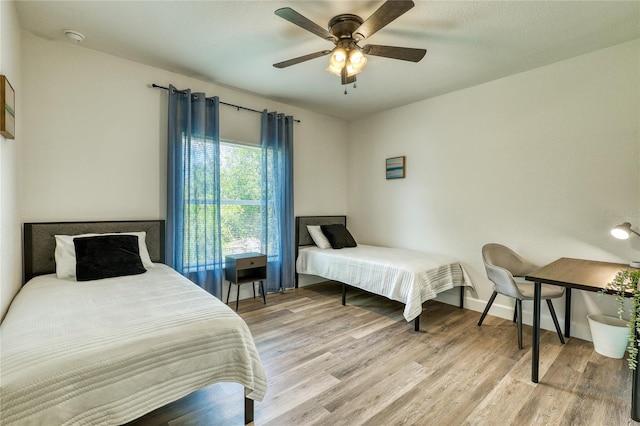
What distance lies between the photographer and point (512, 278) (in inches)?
97.9

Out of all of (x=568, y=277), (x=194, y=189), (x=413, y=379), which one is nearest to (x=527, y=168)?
(x=568, y=277)

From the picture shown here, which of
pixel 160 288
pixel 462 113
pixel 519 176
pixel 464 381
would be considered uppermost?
pixel 462 113

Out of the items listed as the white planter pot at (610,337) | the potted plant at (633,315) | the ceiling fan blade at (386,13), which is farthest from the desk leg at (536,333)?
the ceiling fan blade at (386,13)

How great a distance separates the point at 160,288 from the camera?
2.13m

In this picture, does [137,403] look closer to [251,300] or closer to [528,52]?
[251,300]

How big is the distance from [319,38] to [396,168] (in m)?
2.25

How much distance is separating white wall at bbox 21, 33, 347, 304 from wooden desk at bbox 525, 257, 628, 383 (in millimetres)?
3513

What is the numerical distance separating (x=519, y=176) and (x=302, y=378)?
2.98 meters

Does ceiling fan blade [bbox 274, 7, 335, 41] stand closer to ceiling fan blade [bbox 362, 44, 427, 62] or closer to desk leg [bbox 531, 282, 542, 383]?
ceiling fan blade [bbox 362, 44, 427, 62]

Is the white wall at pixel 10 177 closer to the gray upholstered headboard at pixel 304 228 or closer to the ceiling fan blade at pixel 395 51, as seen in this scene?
the ceiling fan blade at pixel 395 51

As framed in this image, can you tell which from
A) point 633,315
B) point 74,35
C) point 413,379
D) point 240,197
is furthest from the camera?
point 240,197

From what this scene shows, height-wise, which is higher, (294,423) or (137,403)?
(137,403)

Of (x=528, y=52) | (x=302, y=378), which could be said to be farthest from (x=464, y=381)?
(x=528, y=52)

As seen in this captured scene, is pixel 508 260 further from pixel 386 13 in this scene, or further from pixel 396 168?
pixel 386 13
